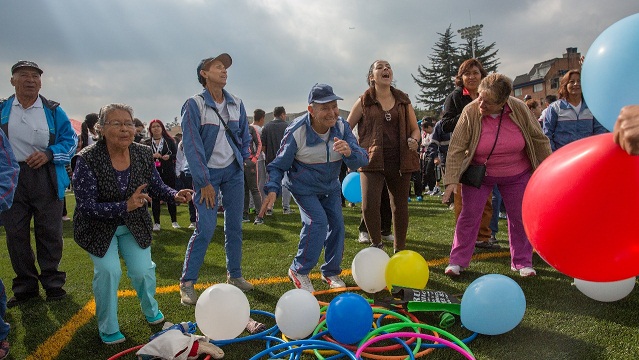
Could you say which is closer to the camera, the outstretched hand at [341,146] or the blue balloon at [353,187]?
→ the outstretched hand at [341,146]

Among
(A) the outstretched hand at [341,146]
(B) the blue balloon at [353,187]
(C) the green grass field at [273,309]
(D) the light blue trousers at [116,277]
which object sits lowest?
(C) the green grass field at [273,309]

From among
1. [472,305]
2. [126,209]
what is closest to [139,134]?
[126,209]

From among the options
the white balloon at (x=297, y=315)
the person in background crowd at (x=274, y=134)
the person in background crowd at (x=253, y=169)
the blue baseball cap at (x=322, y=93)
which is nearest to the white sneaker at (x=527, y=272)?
the white balloon at (x=297, y=315)

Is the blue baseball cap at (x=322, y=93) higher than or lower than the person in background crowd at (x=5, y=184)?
higher

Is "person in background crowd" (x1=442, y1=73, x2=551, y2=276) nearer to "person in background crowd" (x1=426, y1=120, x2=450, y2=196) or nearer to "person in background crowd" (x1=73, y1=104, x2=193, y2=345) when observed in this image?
"person in background crowd" (x1=73, y1=104, x2=193, y2=345)

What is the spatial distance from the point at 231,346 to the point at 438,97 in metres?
54.7

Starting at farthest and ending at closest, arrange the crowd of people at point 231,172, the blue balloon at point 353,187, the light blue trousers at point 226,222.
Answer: the blue balloon at point 353,187 → the light blue trousers at point 226,222 → the crowd of people at point 231,172

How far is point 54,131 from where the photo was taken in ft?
14.6

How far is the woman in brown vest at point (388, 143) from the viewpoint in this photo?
5.05 m

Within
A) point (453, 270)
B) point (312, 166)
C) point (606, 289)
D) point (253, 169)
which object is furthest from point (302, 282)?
point (253, 169)

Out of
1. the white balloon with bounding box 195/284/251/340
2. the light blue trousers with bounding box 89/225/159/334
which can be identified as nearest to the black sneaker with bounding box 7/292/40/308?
the light blue trousers with bounding box 89/225/159/334

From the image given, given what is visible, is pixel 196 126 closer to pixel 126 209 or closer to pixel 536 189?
pixel 126 209

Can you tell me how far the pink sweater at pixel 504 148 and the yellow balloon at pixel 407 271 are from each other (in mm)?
1226

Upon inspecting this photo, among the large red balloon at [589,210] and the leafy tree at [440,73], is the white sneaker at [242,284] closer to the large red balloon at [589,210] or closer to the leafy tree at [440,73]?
the large red balloon at [589,210]
